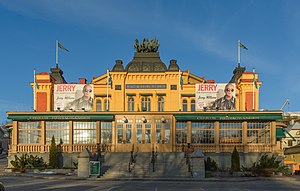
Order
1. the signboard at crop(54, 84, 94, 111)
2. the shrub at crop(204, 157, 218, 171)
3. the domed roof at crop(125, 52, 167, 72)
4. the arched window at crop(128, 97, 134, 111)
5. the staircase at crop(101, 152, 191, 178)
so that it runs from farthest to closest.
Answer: the domed roof at crop(125, 52, 167, 72)
the signboard at crop(54, 84, 94, 111)
the arched window at crop(128, 97, 134, 111)
the shrub at crop(204, 157, 218, 171)
the staircase at crop(101, 152, 191, 178)

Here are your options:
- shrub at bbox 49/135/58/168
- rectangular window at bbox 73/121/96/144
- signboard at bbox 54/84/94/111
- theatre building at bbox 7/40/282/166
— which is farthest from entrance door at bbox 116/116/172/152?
signboard at bbox 54/84/94/111

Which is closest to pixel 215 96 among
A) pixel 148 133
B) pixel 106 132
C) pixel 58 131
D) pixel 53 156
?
pixel 148 133

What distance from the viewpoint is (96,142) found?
3519 centimetres

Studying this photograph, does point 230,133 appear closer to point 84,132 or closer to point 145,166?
point 145,166

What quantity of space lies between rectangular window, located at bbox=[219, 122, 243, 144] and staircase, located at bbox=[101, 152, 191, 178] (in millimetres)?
4930

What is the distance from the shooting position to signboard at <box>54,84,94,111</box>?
44.9 meters

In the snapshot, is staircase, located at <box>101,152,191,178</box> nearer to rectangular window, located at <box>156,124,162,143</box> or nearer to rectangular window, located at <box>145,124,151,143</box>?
rectangular window, located at <box>145,124,151,143</box>

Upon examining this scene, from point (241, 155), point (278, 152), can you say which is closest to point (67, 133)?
point (241, 155)

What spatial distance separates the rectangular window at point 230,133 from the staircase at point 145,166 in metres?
4.93

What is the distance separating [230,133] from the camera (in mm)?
34719

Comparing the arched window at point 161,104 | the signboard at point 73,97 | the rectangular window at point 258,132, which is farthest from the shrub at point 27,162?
the rectangular window at point 258,132

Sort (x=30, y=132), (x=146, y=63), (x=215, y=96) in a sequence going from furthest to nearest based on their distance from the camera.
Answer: (x=146, y=63) < (x=215, y=96) < (x=30, y=132)

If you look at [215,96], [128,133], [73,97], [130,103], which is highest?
[215,96]

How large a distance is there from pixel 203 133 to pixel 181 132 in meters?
2.13
